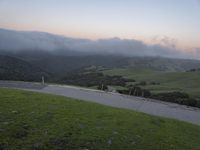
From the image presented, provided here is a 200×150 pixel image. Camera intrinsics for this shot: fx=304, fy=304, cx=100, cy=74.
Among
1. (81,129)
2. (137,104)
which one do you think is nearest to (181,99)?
(137,104)

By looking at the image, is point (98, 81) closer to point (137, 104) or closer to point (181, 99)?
point (181, 99)

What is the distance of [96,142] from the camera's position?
1216 centimetres

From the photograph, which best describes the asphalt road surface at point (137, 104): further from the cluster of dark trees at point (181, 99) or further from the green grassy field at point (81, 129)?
the cluster of dark trees at point (181, 99)

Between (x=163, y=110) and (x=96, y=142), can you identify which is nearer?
(x=96, y=142)

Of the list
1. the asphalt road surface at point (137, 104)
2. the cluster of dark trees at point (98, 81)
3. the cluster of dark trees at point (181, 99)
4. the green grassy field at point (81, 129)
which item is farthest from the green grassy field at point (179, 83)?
the green grassy field at point (81, 129)

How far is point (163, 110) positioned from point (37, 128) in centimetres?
1527

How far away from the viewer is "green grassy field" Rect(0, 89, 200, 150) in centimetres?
1183

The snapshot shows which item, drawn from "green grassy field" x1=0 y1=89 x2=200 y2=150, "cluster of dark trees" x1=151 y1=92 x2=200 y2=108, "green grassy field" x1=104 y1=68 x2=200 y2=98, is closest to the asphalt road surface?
"green grassy field" x1=0 y1=89 x2=200 y2=150

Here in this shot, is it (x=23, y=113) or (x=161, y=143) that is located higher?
(x=23, y=113)

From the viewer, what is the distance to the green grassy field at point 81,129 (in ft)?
38.8

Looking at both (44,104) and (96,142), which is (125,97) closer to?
(44,104)

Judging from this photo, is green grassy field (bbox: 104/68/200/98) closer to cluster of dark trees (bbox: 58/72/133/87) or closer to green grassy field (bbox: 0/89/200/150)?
A: cluster of dark trees (bbox: 58/72/133/87)

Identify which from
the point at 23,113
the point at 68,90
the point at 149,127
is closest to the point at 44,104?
the point at 23,113

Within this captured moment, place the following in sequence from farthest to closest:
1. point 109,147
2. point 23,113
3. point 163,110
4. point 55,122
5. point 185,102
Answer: point 185,102, point 163,110, point 23,113, point 55,122, point 109,147
